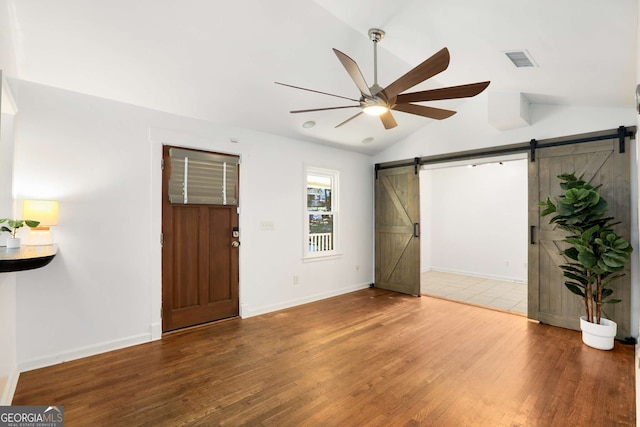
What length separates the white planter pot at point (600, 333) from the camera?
3.21m

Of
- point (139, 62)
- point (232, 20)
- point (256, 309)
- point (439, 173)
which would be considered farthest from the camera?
point (439, 173)

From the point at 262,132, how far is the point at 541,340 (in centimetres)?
439

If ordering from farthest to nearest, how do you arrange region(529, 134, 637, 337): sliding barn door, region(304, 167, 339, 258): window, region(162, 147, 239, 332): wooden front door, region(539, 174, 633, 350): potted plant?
region(304, 167, 339, 258): window
region(162, 147, 239, 332): wooden front door
region(529, 134, 637, 337): sliding barn door
region(539, 174, 633, 350): potted plant

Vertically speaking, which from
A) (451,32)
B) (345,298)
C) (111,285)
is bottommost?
(345,298)

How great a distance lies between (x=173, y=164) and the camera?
368 cm

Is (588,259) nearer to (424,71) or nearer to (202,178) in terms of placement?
(424,71)

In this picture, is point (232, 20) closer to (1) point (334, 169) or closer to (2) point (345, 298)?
(1) point (334, 169)

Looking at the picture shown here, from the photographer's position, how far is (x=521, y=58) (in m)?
2.83

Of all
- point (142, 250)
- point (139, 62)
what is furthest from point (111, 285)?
point (139, 62)

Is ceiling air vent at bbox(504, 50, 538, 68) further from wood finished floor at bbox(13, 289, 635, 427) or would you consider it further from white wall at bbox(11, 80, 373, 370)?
white wall at bbox(11, 80, 373, 370)

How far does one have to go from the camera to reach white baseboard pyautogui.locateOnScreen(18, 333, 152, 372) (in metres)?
2.78

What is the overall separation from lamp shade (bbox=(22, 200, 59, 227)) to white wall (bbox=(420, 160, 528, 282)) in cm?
596

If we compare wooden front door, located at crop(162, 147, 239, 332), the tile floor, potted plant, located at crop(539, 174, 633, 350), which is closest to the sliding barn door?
potted plant, located at crop(539, 174, 633, 350)

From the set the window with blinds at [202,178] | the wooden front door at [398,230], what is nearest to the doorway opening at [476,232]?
the wooden front door at [398,230]
